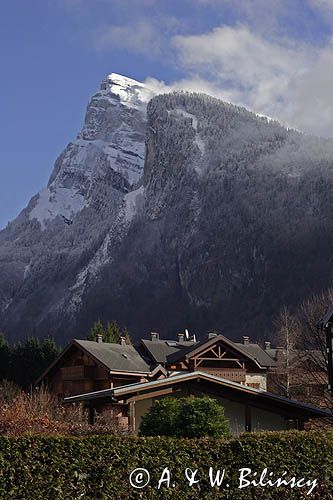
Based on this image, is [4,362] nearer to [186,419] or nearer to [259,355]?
[259,355]

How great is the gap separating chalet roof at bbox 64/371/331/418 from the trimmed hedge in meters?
8.71

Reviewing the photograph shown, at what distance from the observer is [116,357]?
44969mm

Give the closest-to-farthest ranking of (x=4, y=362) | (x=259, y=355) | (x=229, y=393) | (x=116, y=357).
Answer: (x=229, y=393) < (x=116, y=357) < (x=259, y=355) < (x=4, y=362)

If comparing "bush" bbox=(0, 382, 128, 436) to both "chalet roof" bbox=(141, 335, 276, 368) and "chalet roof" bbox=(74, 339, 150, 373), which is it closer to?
"chalet roof" bbox=(74, 339, 150, 373)

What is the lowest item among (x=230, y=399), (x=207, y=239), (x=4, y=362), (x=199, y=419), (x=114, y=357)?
(x=199, y=419)

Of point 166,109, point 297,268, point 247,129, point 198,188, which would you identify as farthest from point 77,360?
point 166,109

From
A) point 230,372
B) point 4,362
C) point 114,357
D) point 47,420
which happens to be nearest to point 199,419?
point 47,420

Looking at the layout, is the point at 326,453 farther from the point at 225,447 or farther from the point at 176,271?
the point at 176,271

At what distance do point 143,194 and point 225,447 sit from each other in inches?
7056

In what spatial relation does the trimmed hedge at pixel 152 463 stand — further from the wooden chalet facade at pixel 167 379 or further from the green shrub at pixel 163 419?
the wooden chalet facade at pixel 167 379

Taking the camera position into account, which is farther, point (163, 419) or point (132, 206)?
point (132, 206)

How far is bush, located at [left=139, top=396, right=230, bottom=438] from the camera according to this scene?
18984mm

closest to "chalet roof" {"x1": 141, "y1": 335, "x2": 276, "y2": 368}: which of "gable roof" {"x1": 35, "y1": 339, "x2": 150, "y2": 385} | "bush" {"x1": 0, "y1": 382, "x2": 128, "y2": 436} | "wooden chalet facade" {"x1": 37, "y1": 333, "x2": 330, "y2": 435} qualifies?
"wooden chalet facade" {"x1": 37, "y1": 333, "x2": 330, "y2": 435}

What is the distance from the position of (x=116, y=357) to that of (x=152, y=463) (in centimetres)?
3002
